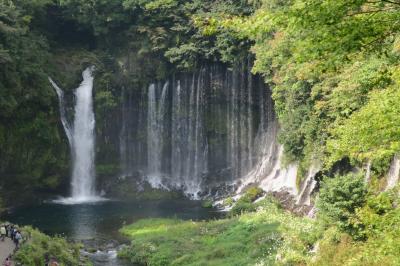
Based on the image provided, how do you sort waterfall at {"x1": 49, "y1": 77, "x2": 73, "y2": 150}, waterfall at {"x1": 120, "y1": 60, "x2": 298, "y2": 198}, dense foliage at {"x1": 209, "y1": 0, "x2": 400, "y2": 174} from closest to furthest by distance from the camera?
1. dense foliage at {"x1": 209, "y1": 0, "x2": 400, "y2": 174}
2. waterfall at {"x1": 49, "y1": 77, "x2": 73, "y2": 150}
3. waterfall at {"x1": 120, "y1": 60, "x2": 298, "y2": 198}

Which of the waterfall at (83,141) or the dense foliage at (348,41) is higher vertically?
the dense foliage at (348,41)

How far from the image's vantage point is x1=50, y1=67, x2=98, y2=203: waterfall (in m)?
43.6

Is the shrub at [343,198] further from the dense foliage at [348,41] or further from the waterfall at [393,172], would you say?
the dense foliage at [348,41]

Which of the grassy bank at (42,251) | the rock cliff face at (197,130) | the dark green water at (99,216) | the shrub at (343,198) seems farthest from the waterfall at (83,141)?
the shrub at (343,198)

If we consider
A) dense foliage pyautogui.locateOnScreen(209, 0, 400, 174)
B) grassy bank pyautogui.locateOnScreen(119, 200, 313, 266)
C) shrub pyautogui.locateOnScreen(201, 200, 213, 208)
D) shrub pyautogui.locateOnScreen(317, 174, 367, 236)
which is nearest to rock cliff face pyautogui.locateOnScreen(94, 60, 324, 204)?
shrub pyautogui.locateOnScreen(201, 200, 213, 208)

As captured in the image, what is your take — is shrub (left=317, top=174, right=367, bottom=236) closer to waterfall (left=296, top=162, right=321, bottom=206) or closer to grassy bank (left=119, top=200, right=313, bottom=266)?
grassy bank (left=119, top=200, right=313, bottom=266)

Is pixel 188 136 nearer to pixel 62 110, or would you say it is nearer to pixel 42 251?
pixel 62 110

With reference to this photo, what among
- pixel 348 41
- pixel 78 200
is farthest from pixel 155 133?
pixel 348 41

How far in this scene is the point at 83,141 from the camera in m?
44.2

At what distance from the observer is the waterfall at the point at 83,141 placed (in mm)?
43562

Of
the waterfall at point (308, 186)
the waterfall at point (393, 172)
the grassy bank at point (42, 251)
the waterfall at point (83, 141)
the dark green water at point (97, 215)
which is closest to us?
the grassy bank at point (42, 251)

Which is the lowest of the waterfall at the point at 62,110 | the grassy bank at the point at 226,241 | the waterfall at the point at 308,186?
the grassy bank at the point at 226,241

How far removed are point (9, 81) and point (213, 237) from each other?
1937 centimetres

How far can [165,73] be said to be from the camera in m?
45.2
